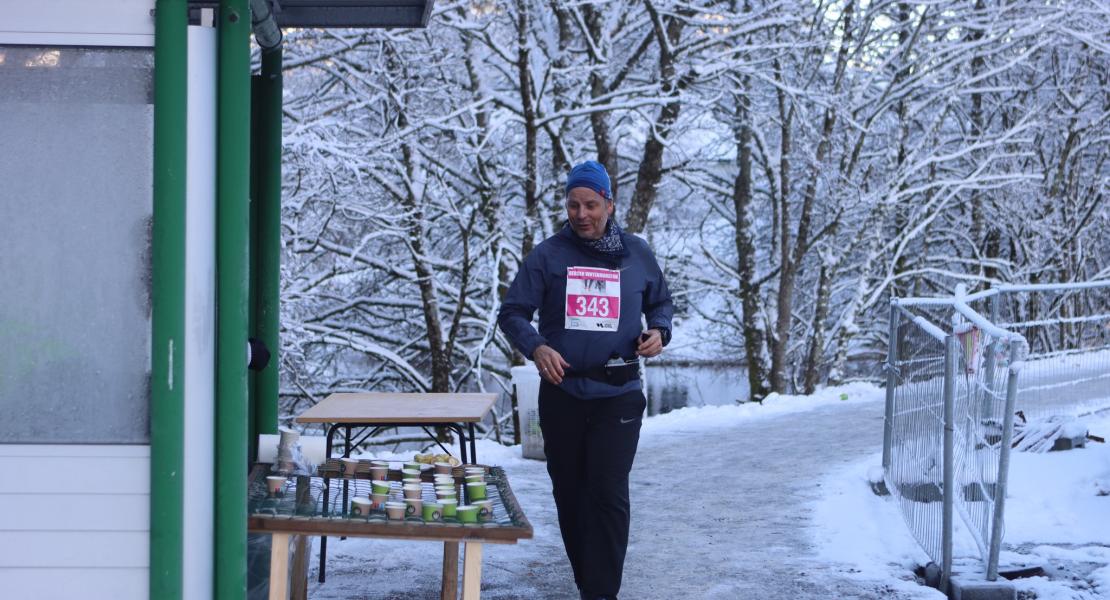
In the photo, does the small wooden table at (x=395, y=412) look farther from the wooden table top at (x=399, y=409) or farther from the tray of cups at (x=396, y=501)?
the tray of cups at (x=396, y=501)

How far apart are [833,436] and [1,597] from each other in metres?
9.27

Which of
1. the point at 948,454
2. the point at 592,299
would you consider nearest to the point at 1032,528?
the point at 948,454

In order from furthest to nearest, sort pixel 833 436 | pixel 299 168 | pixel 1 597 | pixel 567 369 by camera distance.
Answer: pixel 299 168 → pixel 833 436 → pixel 567 369 → pixel 1 597

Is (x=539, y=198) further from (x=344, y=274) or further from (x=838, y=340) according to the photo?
(x=838, y=340)

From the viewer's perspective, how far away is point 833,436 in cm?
1183

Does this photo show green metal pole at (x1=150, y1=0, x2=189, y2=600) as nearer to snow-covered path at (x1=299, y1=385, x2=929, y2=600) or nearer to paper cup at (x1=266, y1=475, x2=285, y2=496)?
paper cup at (x1=266, y1=475, x2=285, y2=496)

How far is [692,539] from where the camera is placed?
7098 mm

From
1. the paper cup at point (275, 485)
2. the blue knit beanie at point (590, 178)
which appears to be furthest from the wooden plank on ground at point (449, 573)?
the blue knit beanie at point (590, 178)

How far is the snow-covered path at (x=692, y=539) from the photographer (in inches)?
228

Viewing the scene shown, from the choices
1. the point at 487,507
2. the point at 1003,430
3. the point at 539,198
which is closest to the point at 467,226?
the point at 539,198

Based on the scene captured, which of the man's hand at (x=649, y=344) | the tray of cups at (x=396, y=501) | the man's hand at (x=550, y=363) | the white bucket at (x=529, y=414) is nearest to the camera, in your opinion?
the tray of cups at (x=396, y=501)

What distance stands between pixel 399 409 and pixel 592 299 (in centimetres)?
132

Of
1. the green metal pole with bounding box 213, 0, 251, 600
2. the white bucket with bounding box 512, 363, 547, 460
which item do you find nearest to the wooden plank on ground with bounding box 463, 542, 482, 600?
the green metal pole with bounding box 213, 0, 251, 600

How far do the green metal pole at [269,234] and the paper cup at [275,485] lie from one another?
1044 millimetres
